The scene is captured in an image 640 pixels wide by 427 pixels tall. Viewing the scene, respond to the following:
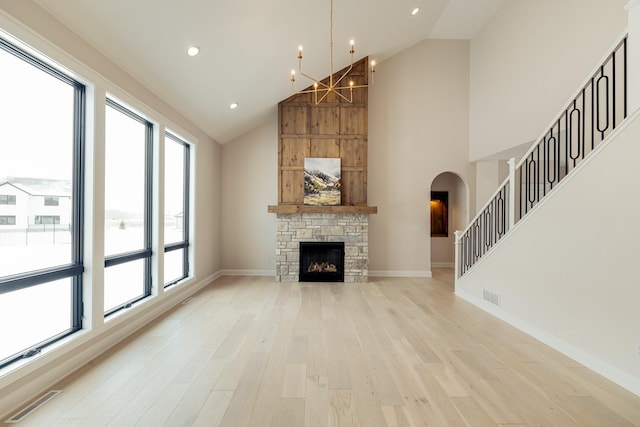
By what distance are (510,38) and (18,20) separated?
22.2ft

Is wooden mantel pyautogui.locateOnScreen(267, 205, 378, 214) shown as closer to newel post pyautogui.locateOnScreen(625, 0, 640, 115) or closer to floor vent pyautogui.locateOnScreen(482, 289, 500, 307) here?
floor vent pyautogui.locateOnScreen(482, 289, 500, 307)

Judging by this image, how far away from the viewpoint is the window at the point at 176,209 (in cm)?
498

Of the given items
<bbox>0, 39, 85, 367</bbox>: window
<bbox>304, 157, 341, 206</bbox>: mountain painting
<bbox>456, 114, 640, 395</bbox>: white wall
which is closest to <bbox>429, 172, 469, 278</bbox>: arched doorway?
<bbox>304, 157, 341, 206</bbox>: mountain painting

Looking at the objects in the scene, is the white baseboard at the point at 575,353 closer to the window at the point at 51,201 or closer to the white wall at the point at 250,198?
the white wall at the point at 250,198

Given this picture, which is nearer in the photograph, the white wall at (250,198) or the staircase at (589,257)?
the staircase at (589,257)

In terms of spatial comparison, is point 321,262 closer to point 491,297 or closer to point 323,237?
point 323,237

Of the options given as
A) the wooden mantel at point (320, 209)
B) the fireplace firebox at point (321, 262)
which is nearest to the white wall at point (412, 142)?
the wooden mantel at point (320, 209)

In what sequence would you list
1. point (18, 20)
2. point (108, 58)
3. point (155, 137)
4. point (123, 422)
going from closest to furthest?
point (123, 422)
point (18, 20)
point (108, 58)
point (155, 137)

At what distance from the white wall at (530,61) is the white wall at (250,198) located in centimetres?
437

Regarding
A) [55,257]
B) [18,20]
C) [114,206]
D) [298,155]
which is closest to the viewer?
[18,20]

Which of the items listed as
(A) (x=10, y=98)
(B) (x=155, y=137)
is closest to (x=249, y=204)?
(B) (x=155, y=137)

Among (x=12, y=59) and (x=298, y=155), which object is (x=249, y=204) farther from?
(x=12, y=59)

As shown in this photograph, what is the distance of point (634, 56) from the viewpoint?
274cm

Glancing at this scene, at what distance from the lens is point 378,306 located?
16.1 ft
